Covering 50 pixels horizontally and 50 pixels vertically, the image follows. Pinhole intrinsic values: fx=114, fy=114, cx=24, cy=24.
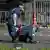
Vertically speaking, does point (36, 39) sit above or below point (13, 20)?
below

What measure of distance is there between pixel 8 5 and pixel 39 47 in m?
0.80

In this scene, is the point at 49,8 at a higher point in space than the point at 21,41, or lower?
higher

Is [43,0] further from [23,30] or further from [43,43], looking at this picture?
[43,43]

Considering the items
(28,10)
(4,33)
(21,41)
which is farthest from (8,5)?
(21,41)

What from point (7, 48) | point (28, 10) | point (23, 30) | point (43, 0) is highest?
point (43, 0)

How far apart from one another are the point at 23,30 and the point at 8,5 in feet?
1.48

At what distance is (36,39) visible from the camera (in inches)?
69.6

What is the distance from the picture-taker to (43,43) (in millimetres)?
1778

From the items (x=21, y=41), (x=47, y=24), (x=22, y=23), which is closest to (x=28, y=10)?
(x=22, y=23)

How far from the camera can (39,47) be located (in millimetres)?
1753

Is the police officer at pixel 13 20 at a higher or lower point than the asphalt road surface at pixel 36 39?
higher

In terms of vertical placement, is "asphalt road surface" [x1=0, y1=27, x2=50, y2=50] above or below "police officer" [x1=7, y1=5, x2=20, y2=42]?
below

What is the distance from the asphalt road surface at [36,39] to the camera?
5.77ft

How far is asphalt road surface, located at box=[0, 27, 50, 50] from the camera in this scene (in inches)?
69.3
